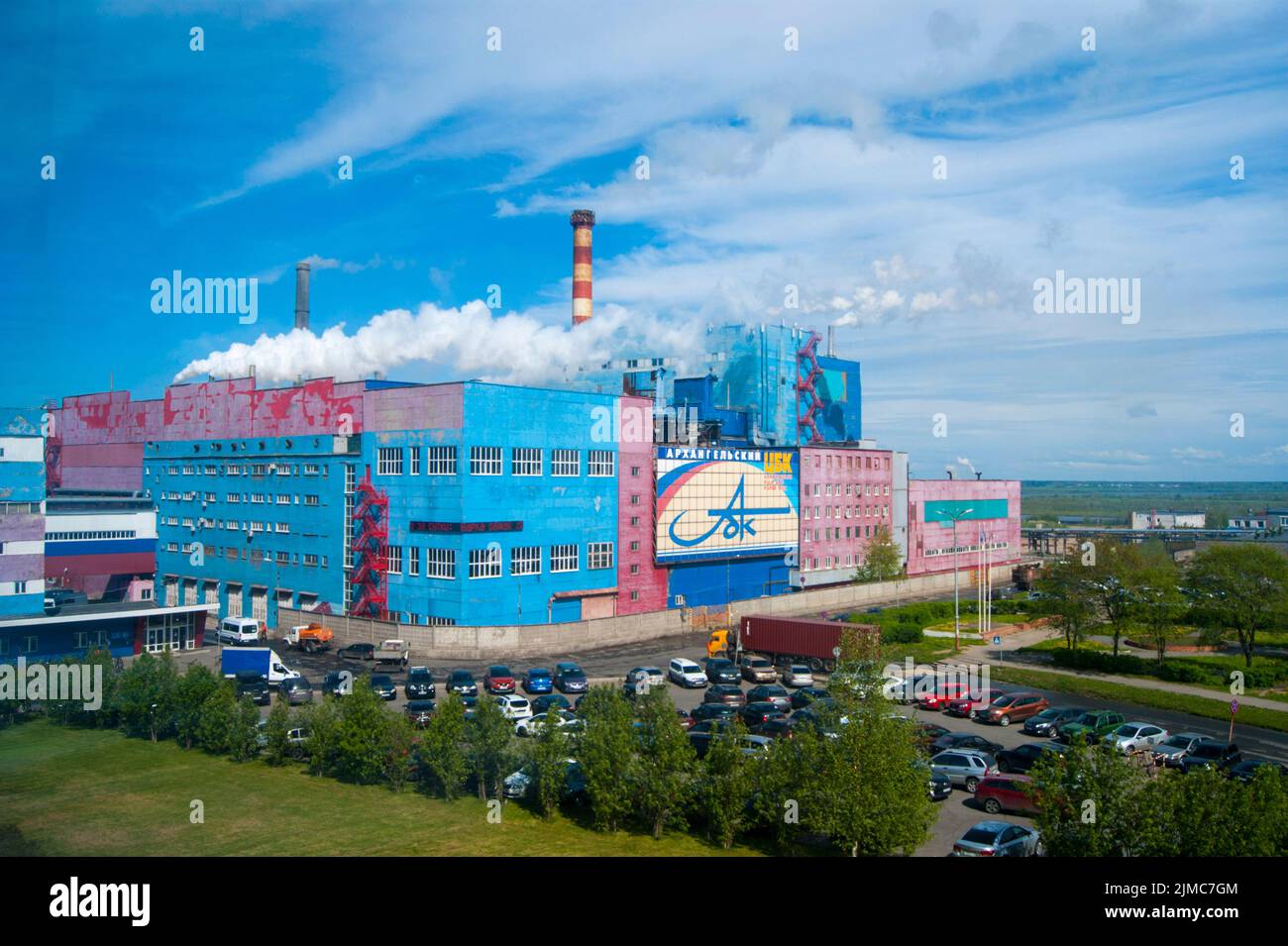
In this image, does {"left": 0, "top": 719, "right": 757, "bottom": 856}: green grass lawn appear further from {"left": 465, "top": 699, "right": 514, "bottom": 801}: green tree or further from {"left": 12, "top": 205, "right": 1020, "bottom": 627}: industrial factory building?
{"left": 12, "top": 205, "right": 1020, "bottom": 627}: industrial factory building

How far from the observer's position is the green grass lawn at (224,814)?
11656 millimetres

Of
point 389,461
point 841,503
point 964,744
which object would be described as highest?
point 389,461

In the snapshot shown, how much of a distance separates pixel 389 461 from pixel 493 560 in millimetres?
6124

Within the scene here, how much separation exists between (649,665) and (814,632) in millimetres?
5796

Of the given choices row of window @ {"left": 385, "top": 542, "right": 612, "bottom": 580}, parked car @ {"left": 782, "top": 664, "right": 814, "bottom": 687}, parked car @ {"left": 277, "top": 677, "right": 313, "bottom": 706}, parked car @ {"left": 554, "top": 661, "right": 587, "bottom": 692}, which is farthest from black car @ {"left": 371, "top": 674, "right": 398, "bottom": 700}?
parked car @ {"left": 782, "top": 664, "right": 814, "bottom": 687}

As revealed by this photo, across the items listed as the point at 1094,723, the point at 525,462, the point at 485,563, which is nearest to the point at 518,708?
the point at 485,563

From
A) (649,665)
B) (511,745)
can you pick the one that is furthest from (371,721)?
(649,665)

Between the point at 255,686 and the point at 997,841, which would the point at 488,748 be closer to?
the point at 997,841

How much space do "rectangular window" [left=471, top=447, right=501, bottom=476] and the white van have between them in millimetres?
11209

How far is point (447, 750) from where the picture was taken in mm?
15328

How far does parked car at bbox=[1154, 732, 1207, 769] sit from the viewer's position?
19.7 metres

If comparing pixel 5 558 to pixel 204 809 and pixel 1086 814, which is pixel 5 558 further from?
pixel 1086 814

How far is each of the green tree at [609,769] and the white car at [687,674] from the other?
13867mm
